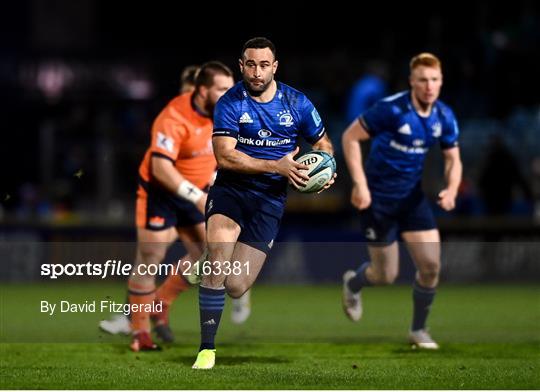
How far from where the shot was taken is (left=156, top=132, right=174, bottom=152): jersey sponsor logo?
11.5 meters

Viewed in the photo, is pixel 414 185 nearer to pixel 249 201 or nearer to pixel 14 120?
pixel 249 201

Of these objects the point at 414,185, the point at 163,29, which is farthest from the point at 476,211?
the point at 163,29

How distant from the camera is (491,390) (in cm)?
866

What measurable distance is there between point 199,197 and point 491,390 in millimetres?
3527

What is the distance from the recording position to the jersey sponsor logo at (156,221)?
11.7 meters

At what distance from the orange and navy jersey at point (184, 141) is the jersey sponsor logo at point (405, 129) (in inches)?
63.9

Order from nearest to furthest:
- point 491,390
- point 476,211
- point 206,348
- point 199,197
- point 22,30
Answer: point 491,390, point 206,348, point 199,197, point 476,211, point 22,30

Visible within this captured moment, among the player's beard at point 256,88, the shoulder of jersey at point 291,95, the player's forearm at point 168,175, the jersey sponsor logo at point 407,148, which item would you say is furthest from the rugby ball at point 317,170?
the jersey sponsor logo at point 407,148

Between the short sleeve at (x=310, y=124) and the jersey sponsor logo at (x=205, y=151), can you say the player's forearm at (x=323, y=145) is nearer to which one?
the short sleeve at (x=310, y=124)

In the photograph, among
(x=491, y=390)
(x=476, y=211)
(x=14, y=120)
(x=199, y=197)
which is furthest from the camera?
(x=14, y=120)

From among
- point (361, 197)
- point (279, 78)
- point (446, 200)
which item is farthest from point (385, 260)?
point (279, 78)

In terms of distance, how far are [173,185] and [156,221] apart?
1.49ft

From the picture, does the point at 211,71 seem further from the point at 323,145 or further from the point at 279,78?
the point at 279,78

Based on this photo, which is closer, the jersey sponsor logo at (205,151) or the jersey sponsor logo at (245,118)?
the jersey sponsor logo at (245,118)
